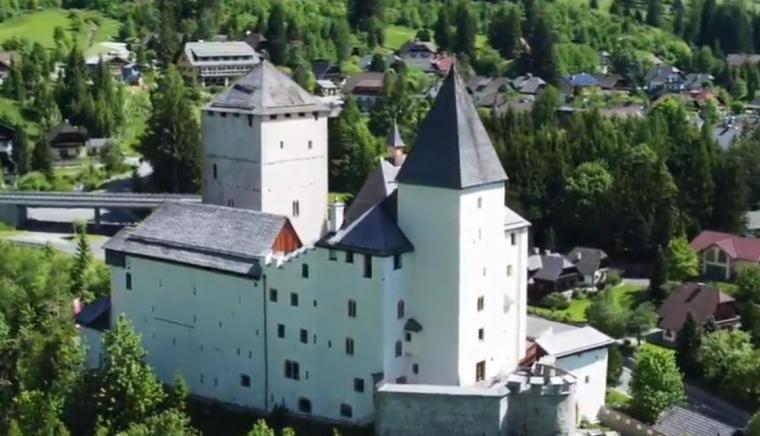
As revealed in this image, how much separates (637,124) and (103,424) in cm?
4312

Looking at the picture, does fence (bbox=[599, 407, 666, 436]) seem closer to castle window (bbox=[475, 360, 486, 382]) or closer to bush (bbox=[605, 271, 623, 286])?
castle window (bbox=[475, 360, 486, 382])

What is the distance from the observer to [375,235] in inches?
1545

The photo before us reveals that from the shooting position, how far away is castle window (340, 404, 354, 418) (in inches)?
1599

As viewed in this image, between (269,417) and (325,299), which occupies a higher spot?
(325,299)

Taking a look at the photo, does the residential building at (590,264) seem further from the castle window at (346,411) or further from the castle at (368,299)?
the castle window at (346,411)

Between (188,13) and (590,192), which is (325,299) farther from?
(188,13)

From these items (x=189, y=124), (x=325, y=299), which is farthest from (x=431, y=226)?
(x=189, y=124)

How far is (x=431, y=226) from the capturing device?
39.1 meters

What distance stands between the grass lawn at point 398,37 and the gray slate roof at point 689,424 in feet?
281

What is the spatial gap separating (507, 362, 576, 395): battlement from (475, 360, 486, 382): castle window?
1474 mm

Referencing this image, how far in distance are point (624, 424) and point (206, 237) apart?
50.0ft

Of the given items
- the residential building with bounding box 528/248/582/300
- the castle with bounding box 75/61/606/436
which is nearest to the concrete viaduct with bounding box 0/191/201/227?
the residential building with bounding box 528/248/582/300

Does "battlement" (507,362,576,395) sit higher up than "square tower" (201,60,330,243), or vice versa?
"square tower" (201,60,330,243)

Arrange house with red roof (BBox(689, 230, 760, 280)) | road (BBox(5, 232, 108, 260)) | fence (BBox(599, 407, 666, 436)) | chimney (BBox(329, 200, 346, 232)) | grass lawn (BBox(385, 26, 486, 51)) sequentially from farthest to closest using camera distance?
grass lawn (BBox(385, 26, 486, 51)), road (BBox(5, 232, 108, 260)), house with red roof (BBox(689, 230, 760, 280)), fence (BBox(599, 407, 666, 436)), chimney (BBox(329, 200, 346, 232))
